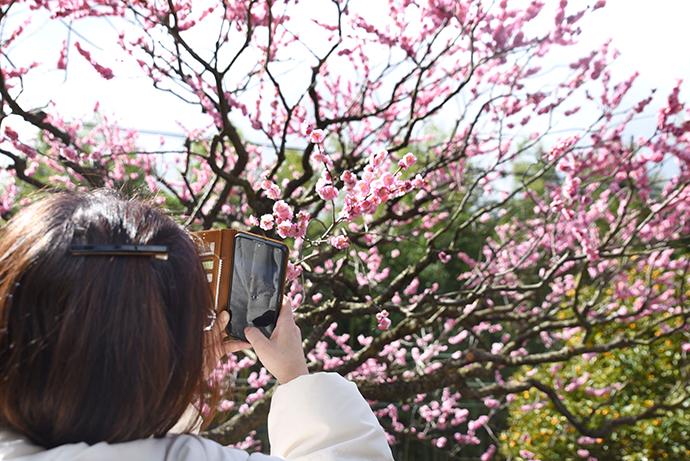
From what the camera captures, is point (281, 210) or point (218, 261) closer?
point (218, 261)

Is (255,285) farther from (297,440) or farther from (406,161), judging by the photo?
(406,161)

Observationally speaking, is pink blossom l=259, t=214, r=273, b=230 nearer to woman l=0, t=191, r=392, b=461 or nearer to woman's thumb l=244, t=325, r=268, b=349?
woman's thumb l=244, t=325, r=268, b=349

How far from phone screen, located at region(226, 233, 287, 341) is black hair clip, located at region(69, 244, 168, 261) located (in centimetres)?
26

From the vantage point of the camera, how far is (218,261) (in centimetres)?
77

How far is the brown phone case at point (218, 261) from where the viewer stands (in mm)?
754

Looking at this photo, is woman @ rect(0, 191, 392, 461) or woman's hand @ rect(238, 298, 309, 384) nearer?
woman @ rect(0, 191, 392, 461)

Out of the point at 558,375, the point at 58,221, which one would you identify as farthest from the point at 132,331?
the point at 558,375

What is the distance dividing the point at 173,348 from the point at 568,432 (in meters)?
4.63

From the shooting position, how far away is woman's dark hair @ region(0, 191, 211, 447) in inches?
18.4

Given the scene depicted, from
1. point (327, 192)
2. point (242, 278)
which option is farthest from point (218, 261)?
point (327, 192)

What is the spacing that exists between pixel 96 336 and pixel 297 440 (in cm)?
29

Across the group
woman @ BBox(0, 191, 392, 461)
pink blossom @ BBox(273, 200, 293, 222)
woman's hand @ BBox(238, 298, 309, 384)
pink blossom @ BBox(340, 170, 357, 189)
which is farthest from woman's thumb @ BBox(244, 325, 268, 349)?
pink blossom @ BBox(340, 170, 357, 189)

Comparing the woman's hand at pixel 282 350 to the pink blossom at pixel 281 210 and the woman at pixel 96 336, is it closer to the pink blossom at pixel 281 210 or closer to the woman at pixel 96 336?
the woman at pixel 96 336

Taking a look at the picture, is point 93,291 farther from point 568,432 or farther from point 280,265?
point 568,432
